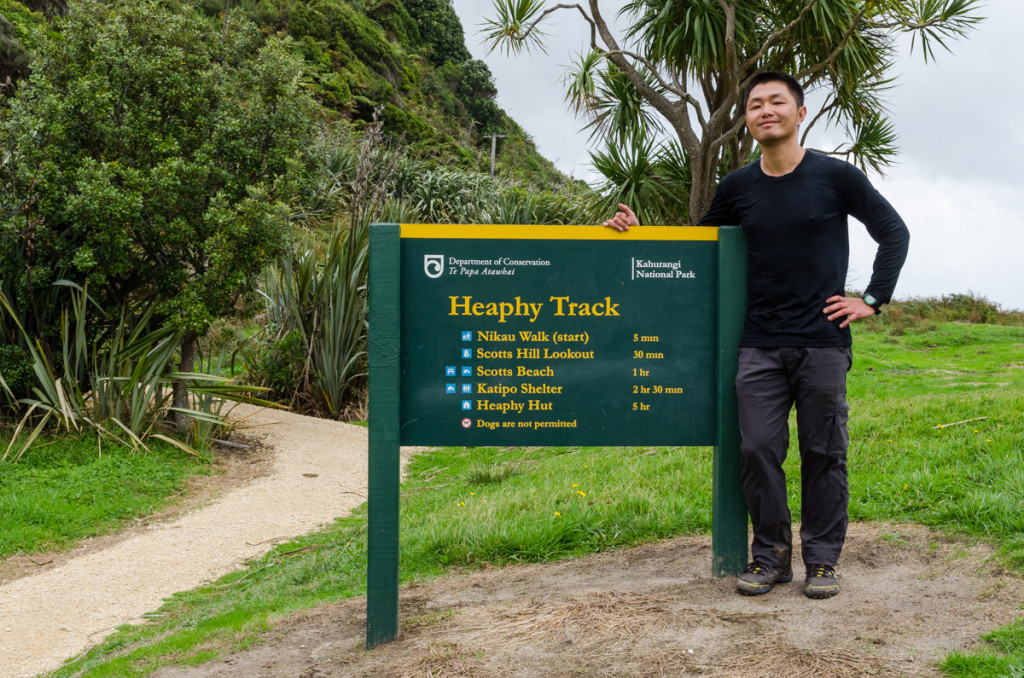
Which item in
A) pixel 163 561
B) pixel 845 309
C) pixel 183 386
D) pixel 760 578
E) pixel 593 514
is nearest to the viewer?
pixel 845 309

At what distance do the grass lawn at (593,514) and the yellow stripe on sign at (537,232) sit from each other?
1853mm

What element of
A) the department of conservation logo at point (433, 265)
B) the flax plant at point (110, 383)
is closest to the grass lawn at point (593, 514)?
the department of conservation logo at point (433, 265)

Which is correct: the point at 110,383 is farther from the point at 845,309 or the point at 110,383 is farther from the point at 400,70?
the point at 400,70

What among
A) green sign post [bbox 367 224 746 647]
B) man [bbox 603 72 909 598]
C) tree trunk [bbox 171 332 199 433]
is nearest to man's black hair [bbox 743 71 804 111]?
man [bbox 603 72 909 598]

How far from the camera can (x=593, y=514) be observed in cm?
502

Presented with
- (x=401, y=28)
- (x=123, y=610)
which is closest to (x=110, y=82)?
(x=123, y=610)

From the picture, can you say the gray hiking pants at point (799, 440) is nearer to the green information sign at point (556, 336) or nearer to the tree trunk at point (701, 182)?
the green information sign at point (556, 336)

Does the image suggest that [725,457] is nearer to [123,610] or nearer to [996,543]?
[996,543]

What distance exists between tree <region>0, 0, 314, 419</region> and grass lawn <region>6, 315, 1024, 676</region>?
11.3 feet

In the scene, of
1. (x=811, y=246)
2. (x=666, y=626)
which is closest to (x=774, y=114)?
(x=811, y=246)

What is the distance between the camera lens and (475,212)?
1980cm

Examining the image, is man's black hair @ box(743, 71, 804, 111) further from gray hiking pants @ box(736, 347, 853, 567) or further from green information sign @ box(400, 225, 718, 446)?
gray hiking pants @ box(736, 347, 853, 567)

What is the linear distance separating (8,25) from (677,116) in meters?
12.4

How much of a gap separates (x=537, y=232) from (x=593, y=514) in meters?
2.08
